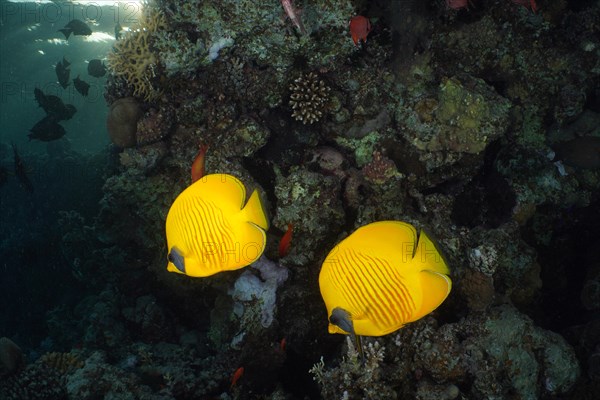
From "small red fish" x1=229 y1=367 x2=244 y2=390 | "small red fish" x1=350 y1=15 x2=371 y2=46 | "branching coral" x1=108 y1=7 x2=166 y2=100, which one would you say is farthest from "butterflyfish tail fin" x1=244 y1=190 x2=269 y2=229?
"branching coral" x1=108 y1=7 x2=166 y2=100

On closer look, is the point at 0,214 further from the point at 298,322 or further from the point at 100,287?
the point at 298,322

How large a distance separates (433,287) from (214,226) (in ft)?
3.94

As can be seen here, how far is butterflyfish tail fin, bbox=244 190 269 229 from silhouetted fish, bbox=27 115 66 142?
7.48m

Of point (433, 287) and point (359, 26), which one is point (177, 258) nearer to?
point (433, 287)

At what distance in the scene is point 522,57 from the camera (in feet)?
16.3

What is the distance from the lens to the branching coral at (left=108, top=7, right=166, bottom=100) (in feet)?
14.9

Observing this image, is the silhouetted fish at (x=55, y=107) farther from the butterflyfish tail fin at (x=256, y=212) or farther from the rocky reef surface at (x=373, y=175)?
the butterflyfish tail fin at (x=256, y=212)

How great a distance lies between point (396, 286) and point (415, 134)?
2.87 meters

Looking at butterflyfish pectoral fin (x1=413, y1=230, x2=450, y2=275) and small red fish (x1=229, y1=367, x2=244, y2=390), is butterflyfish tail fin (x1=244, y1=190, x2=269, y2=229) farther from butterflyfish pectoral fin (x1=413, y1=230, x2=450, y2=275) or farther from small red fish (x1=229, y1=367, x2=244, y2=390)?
small red fish (x1=229, y1=367, x2=244, y2=390)

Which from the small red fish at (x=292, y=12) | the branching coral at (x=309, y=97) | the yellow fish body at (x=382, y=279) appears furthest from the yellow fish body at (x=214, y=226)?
the branching coral at (x=309, y=97)

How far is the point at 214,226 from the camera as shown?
1975 mm

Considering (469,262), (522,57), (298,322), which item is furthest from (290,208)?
(522,57)

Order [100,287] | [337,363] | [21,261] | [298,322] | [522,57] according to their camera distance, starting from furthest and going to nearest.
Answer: [21,261] → [100,287] → [522,57] → [298,322] → [337,363]

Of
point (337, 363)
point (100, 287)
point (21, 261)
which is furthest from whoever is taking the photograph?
Result: point (21, 261)
